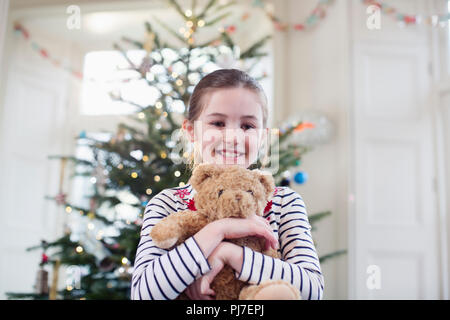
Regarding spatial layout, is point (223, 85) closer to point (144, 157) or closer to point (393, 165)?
point (144, 157)

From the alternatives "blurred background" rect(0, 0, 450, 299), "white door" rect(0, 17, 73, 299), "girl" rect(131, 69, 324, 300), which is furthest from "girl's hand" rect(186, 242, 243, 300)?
"white door" rect(0, 17, 73, 299)

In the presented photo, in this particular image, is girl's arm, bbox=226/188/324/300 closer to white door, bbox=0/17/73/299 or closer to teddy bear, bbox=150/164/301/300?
teddy bear, bbox=150/164/301/300

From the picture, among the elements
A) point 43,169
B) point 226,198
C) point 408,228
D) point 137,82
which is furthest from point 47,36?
point 226,198

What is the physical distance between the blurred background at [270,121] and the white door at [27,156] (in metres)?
0.01

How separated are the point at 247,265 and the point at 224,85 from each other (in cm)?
39

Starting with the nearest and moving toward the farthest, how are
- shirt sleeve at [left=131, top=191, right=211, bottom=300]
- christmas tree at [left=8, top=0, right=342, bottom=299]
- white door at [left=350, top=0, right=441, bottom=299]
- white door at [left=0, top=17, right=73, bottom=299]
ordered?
shirt sleeve at [left=131, top=191, right=211, bottom=300]
christmas tree at [left=8, top=0, right=342, bottom=299]
white door at [left=350, top=0, right=441, bottom=299]
white door at [left=0, top=17, right=73, bottom=299]

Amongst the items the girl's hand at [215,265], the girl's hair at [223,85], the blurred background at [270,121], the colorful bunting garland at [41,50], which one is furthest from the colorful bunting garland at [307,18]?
the girl's hand at [215,265]

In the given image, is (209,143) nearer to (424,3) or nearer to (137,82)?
(137,82)

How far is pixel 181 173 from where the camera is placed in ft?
6.75

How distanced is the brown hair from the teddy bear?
0.20 meters

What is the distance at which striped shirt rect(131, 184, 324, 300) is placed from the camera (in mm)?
641

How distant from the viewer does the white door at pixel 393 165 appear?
2959 mm

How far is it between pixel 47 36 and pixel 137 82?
268 centimetres

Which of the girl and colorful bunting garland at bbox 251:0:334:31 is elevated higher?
colorful bunting garland at bbox 251:0:334:31
